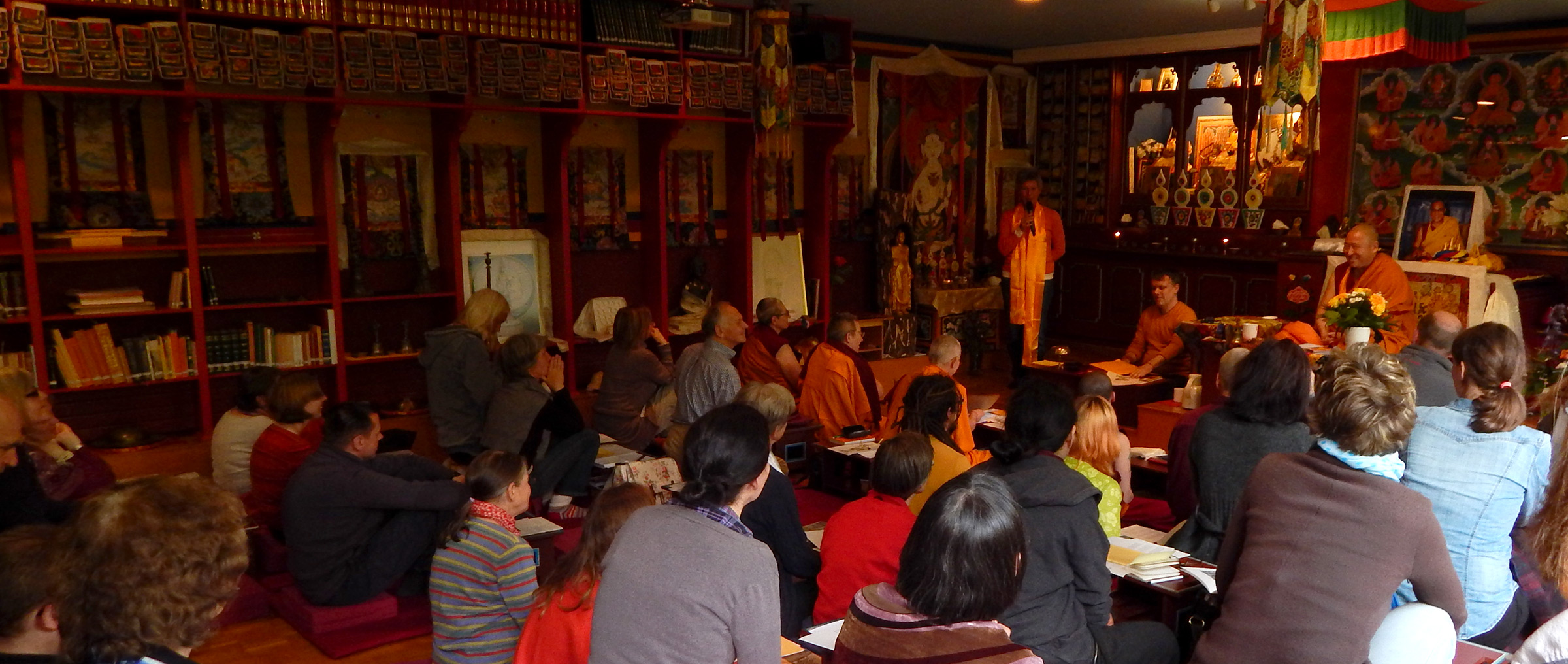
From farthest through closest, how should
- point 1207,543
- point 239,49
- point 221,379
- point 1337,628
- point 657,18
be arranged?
point 657,18
point 221,379
point 239,49
point 1207,543
point 1337,628

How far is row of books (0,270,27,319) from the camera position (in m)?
5.83

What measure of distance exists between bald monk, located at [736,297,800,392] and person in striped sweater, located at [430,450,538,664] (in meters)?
3.70

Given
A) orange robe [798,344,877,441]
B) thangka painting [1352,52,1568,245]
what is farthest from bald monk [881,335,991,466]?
thangka painting [1352,52,1568,245]

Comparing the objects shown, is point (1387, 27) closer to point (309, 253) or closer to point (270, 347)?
point (309, 253)

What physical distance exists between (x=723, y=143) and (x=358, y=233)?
293 cm

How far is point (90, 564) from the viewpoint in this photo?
178 cm

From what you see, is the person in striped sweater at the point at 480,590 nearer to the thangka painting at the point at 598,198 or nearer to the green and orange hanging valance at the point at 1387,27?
the thangka painting at the point at 598,198

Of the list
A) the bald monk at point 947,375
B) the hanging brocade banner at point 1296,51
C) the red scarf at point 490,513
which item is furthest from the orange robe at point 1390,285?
the red scarf at point 490,513

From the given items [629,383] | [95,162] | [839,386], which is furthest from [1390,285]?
[95,162]

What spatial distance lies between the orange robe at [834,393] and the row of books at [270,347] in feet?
9.42

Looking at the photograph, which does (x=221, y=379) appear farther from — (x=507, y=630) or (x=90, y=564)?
(x=90, y=564)

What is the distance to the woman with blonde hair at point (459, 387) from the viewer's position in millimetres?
6281

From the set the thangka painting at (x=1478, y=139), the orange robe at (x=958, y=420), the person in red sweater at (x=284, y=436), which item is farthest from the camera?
the thangka painting at (x=1478, y=139)

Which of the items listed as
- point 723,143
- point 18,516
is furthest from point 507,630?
point 723,143
